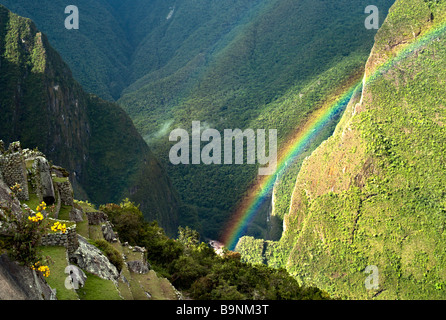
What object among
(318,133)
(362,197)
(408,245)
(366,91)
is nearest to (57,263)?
(408,245)

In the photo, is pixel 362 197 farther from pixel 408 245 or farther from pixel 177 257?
pixel 177 257

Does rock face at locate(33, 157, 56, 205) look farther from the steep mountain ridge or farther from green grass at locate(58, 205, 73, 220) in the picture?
the steep mountain ridge

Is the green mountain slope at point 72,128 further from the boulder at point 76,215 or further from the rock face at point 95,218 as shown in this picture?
the boulder at point 76,215

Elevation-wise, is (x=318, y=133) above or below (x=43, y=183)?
above

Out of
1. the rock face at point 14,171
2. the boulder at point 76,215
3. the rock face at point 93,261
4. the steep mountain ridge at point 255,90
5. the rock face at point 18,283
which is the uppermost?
the steep mountain ridge at point 255,90

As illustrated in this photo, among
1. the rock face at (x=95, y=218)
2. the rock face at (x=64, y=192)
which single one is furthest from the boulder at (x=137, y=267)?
the rock face at (x=64, y=192)

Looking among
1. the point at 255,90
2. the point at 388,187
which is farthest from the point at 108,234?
the point at 255,90
